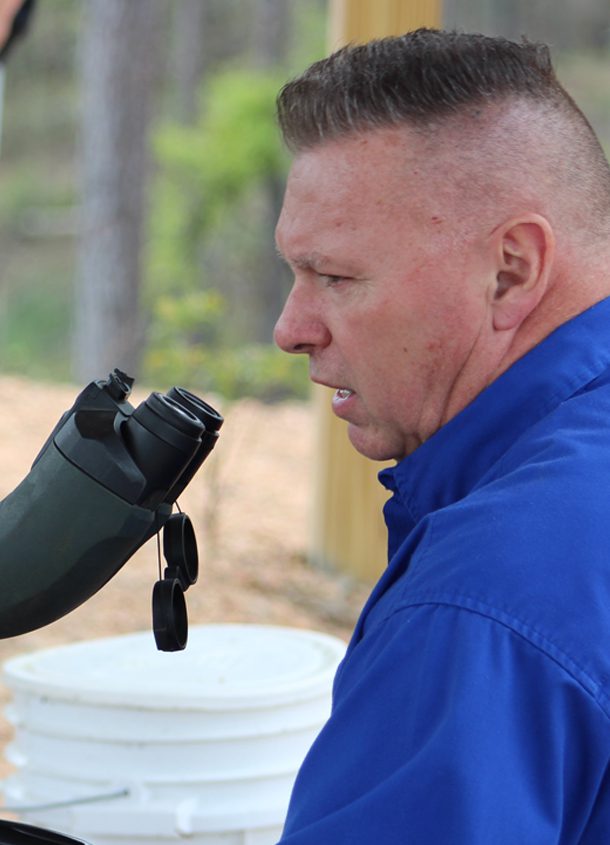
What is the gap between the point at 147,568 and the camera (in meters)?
5.39

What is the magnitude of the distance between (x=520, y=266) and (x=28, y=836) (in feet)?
2.79

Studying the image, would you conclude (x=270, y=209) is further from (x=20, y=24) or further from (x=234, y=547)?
(x=20, y=24)

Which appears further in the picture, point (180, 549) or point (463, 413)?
point (180, 549)

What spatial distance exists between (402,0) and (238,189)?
38.0 ft

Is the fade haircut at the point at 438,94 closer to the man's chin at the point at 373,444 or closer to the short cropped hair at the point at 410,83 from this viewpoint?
the short cropped hair at the point at 410,83

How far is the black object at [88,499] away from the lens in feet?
4.47

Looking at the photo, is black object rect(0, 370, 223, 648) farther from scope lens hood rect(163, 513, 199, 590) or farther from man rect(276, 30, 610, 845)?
man rect(276, 30, 610, 845)

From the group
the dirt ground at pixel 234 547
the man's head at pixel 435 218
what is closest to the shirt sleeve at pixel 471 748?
the man's head at pixel 435 218

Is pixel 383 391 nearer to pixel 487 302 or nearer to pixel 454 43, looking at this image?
pixel 487 302

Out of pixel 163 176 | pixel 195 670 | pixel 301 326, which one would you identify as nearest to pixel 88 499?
pixel 301 326

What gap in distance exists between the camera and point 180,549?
1497 millimetres

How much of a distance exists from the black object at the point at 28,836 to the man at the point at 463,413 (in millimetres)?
430

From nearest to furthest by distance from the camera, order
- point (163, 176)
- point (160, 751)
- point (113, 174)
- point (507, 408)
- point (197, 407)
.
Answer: point (507, 408), point (197, 407), point (160, 751), point (113, 174), point (163, 176)

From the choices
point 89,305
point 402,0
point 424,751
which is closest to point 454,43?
point 424,751
